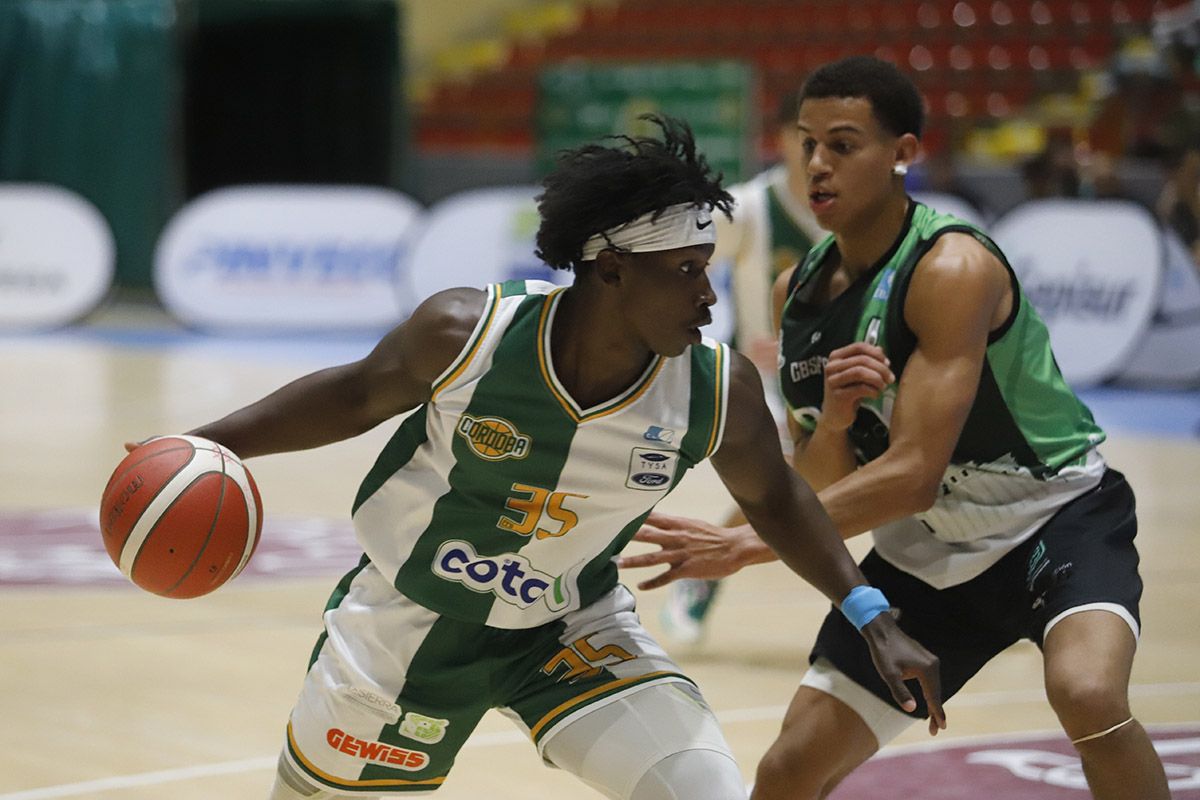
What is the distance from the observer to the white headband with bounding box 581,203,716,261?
3.19 metres

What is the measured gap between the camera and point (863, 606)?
3270mm

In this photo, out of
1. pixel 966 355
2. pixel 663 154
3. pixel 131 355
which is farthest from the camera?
pixel 131 355

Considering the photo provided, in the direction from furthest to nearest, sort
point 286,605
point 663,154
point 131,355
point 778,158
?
point 778,158
point 131,355
point 286,605
point 663,154

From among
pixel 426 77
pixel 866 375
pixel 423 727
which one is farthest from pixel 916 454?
pixel 426 77

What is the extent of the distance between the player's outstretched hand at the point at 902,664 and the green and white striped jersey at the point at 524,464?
460 mm

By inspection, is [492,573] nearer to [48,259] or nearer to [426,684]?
[426,684]

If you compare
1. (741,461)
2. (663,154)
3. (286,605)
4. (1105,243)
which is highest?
(663,154)

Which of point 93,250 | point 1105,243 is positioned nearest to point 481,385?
point 1105,243

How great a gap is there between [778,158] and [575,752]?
1472cm

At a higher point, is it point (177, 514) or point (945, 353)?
point (945, 353)

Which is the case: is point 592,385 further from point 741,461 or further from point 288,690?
point 288,690

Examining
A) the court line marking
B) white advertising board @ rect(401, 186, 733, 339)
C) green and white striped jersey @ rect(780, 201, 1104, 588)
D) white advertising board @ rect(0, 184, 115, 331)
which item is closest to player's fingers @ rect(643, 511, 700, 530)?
green and white striped jersey @ rect(780, 201, 1104, 588)

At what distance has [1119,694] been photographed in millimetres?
3291

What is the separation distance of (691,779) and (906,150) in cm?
155
